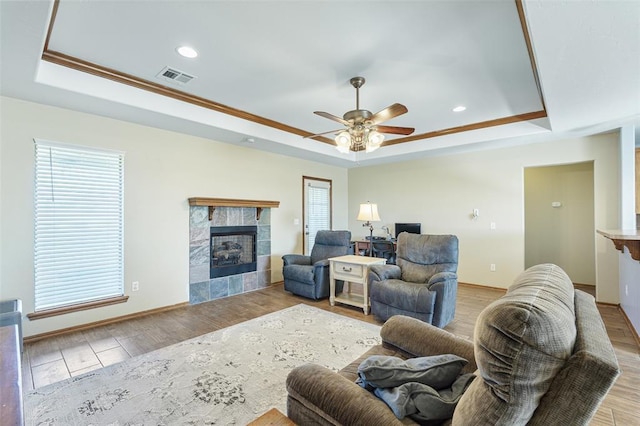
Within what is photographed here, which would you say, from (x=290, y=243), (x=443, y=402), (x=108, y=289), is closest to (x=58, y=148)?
(x=108, y=289)

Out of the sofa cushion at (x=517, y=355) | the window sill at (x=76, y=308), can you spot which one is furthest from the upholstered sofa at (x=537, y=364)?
the window sill at (x=76, y=308)

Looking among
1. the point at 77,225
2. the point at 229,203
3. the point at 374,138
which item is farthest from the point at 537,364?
the point at 229,203

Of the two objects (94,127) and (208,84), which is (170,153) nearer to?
(94,127)

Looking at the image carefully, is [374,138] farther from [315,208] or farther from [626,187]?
[626,187]

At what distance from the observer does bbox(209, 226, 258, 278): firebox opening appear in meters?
4.64

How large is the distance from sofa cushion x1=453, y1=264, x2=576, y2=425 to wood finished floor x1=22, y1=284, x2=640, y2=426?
76.7 inches

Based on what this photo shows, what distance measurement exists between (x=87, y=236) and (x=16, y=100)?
153cm

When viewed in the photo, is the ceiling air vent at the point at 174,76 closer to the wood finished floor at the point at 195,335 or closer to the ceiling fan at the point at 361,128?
the ceiling fan at the point at 361,128

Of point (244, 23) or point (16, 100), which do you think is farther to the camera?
point (16, 100)

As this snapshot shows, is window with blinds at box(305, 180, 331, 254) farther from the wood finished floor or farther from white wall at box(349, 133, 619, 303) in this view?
the wood finished floor

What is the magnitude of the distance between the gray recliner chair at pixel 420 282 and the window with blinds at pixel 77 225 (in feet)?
10.7

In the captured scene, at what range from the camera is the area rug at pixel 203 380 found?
1.93 m

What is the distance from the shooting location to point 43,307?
3.14 metres

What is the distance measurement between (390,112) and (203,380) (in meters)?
2.82
